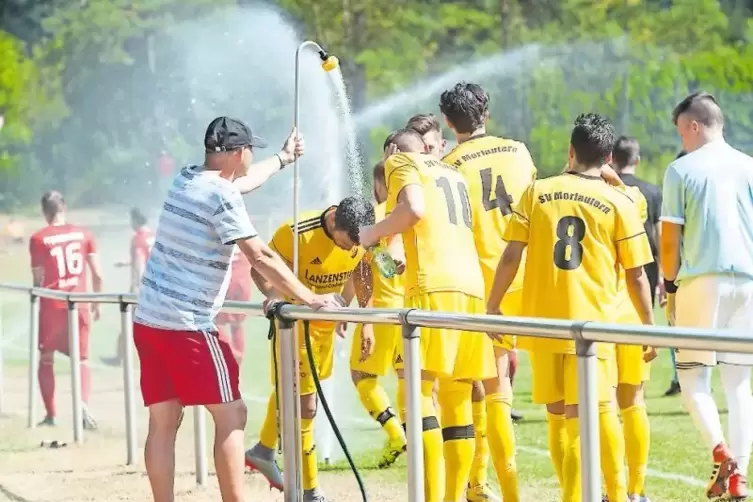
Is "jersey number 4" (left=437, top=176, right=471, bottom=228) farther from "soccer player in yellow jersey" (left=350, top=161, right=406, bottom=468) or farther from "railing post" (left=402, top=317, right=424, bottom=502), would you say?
"soccer player in yellow jersey" (left=350, top=161, right=406, bottom=468)

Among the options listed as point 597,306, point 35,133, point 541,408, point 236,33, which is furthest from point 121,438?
point 35,133

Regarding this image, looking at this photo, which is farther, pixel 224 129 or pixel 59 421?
pixel 59 421

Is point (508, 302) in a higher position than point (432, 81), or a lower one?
lower

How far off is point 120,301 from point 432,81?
3312 cm

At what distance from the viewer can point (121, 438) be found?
11.2 meters

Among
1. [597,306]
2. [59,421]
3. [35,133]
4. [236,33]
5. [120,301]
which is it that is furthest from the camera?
[35,133]

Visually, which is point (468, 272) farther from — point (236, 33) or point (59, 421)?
point (236, 33)

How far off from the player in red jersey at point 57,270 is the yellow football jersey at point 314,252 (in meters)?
4.61

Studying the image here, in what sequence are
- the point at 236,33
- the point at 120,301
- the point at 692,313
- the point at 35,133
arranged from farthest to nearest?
1. the point at 35,133
2. the point at 236,33
3. the point at 120,301
4. the point at 692,313

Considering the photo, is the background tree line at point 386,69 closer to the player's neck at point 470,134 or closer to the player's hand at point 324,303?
the player's neck at point 470,134

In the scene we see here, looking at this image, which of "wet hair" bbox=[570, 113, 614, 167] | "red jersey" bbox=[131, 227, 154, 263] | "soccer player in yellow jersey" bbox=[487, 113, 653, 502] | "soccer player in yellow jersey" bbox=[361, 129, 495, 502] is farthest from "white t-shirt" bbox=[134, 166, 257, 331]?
"red jersey" bbox=[131, 227, 154, 263]

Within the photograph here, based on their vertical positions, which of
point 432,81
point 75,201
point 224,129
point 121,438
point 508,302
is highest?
point 432,81

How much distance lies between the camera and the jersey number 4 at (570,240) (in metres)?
6.68

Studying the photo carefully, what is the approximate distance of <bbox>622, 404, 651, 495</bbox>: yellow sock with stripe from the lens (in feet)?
23.6
